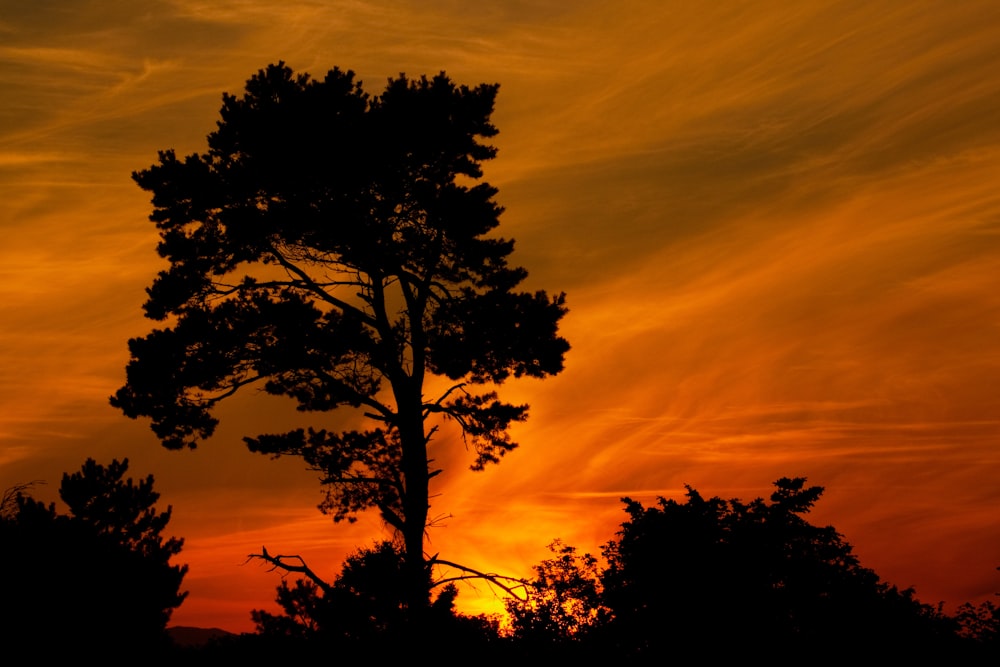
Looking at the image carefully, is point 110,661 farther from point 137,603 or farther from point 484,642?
point 484,642

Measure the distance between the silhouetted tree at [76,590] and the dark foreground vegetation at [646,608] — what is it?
0.14ft

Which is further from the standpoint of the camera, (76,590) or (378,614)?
(76,590)

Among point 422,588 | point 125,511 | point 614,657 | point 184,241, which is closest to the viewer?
point 422,588

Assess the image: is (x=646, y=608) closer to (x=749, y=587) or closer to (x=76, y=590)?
(x=749, y=587)

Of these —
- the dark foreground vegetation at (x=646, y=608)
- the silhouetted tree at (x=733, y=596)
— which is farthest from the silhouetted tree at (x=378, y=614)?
the silhouetted tree at (x=733, y=596)

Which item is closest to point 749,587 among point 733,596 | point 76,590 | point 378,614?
point 733,596

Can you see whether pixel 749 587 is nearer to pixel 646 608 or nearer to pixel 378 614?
pixel 646 608

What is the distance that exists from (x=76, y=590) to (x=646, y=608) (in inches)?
559

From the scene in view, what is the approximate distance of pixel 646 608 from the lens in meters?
23.5

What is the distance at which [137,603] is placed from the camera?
1069 inches

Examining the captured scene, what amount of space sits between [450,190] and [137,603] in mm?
15043

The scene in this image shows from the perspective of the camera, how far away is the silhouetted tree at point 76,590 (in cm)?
2319

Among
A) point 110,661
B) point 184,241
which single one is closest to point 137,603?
point 110,661

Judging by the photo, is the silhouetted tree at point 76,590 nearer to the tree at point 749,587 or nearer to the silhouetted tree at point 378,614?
the silhouetted tree at point 378,614
